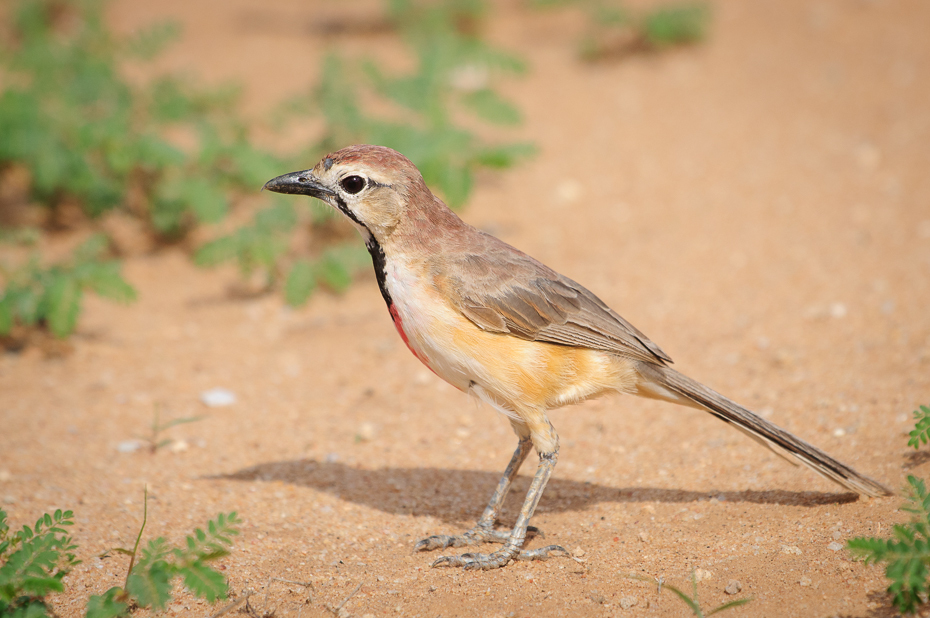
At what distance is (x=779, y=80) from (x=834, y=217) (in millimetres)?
3255

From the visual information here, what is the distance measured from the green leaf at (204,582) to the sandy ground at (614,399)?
0.61 meters

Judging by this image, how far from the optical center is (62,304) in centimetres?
681

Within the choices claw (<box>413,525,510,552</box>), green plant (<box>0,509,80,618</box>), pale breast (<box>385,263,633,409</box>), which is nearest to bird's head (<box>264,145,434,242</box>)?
pale breast (<box>385,263,633,409</box>)

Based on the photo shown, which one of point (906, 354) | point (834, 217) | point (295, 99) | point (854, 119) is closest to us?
point (906, 354)

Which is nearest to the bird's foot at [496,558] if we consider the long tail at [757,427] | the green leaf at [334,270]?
the long tail at [757,427]

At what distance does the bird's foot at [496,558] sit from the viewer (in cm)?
452

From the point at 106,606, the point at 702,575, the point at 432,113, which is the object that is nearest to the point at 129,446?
the point at 106,606

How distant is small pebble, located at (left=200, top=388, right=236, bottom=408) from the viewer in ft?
21.9

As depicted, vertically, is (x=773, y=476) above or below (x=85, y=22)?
below

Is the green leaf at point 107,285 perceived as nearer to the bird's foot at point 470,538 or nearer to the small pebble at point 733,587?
the bird's foot at point 470,538

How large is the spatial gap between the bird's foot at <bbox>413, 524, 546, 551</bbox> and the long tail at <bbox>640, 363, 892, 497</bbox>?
1158mm

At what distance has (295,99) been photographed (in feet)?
30.1

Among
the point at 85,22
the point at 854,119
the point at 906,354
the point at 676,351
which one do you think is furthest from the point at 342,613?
the point at 85,22

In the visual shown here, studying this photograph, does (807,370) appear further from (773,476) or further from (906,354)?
(773,476)
